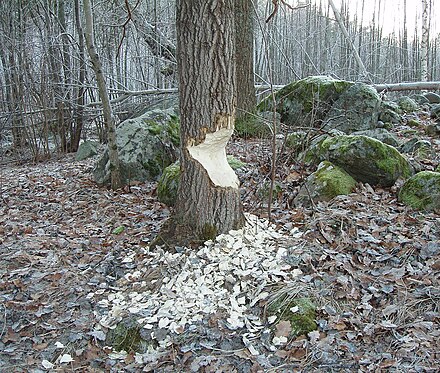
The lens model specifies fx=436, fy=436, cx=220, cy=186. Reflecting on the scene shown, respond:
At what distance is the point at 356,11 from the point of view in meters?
21.6

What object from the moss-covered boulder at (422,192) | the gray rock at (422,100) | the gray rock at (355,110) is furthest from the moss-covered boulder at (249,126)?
the gray rock at (422,100)

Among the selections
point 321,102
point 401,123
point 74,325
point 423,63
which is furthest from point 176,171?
point 423,63

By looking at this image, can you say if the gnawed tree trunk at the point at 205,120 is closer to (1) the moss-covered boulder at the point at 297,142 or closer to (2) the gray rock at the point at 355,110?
(1) the moss-covered boulder at the point at 297,142

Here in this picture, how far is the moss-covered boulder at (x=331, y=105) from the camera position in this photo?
23.0 ft

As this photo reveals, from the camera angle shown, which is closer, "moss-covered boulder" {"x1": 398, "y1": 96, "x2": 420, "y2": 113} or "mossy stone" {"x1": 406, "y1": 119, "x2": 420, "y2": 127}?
"mossy stone" {"x1": 406, "y1": 119, "x2": 420, "y2": 127}

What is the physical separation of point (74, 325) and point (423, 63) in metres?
14.3

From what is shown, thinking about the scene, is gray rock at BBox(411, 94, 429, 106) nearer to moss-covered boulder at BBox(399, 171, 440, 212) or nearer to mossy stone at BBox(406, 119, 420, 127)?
mossy stone at BBox(406, 119, 420, 127)

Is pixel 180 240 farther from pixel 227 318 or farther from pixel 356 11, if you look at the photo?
pixel 356 11

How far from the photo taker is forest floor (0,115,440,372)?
9.25 ft

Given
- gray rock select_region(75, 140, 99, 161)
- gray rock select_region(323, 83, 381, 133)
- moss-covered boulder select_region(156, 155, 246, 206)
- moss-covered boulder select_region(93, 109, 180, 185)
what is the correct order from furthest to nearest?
gray rock select_region(75, 140, 99, 161)
gray rock select_region(323, 83, 381, 133)
moss-covered boulder select_region(93, 109, 180, 185)
moss-covered boulder select_region(156, 155, 246, 206)

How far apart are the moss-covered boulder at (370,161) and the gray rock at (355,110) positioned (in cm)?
205

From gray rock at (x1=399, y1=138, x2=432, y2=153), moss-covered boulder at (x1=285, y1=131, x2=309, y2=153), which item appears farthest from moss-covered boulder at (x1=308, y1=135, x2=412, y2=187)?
gray rock at (x1=399, y1=138, x2=432, y2=153)

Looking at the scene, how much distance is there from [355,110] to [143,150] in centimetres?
348

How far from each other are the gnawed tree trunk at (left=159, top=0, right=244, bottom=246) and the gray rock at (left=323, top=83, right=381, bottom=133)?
11.8 feet
